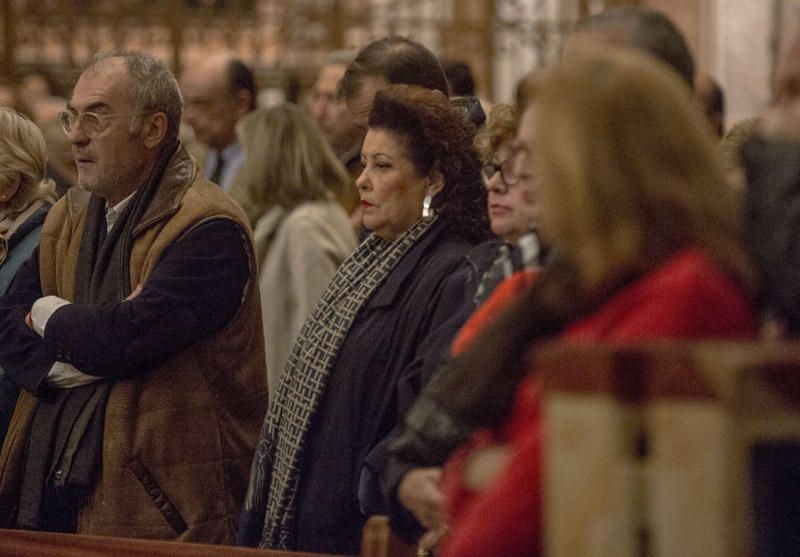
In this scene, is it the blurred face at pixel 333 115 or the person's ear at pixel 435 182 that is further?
the blurred face at pixel 333 115

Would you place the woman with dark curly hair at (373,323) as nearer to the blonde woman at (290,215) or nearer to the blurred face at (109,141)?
the blurred face at (109,141)

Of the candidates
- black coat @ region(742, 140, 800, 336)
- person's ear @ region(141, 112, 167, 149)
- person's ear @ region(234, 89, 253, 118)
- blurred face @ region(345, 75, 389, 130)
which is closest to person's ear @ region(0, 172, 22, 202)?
person's ear @ region(141, 112, 167, 149)

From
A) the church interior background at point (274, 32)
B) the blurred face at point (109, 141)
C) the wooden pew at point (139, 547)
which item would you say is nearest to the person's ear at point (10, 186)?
the blurred face at point (109, 141)

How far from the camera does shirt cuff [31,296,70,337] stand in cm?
448

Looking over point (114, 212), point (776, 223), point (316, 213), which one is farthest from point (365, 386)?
point (316, 213)

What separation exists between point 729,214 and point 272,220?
164 inches

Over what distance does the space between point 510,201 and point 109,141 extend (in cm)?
155

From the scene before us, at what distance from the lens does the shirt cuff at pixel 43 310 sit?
14.7 feet

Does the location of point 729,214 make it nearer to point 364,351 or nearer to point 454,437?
point 454,437

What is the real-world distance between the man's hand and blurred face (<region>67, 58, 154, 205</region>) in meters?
1.85

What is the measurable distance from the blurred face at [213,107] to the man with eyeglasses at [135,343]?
2593 millimetres

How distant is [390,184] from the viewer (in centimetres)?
424

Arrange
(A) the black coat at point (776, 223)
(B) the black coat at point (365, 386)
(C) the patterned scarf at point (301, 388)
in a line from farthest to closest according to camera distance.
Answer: (C) the patterned scarf at point (301, 388)
(B) the black coat at point (365, 386)
(A) the black coat at point (776, 223)

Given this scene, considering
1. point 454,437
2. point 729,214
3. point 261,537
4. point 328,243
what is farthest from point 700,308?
point 328,243
